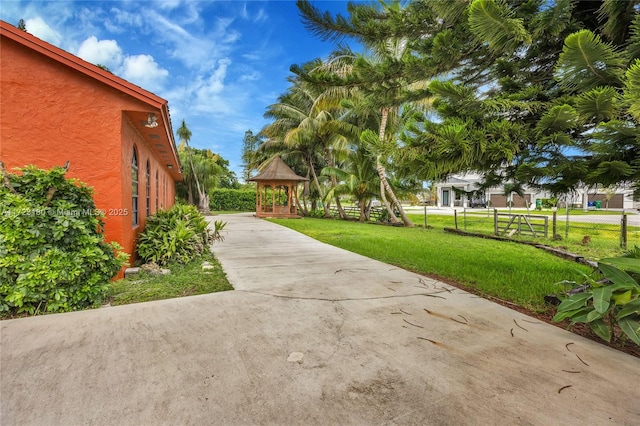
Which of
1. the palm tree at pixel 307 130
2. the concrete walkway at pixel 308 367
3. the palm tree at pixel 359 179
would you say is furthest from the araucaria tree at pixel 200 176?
the concrete walkway at pixel 308 367

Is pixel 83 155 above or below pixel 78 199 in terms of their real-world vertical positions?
above

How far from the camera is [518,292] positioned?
4.46 meters

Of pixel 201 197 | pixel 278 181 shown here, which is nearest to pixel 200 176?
pixel 201 197

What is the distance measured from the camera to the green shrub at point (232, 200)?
3238 cm

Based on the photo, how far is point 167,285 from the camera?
4.70 m

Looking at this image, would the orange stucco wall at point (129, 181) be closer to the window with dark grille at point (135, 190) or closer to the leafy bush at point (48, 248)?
the window with dark grille at point (135, 190)

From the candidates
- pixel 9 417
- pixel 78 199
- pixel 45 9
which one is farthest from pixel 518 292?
pixel 45 9

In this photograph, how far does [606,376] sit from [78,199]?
568cm

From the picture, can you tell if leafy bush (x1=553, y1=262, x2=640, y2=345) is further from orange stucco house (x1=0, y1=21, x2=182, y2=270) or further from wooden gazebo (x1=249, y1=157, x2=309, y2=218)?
wooden gazebo (x1=249, y1=157, x2=309, y2=218)

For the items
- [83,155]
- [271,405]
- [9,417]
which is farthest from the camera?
[83,155]

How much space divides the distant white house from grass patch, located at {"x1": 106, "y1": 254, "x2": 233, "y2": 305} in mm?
3737

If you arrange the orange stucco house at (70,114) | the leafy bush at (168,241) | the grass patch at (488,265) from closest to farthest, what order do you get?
the orange stucco house at (70,114) < the grass patch at (488,265) < the leafy bush at (168,241)

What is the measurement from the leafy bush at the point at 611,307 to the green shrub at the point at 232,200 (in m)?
32.0

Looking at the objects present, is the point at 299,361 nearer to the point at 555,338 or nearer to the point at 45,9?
the point at 555,338
